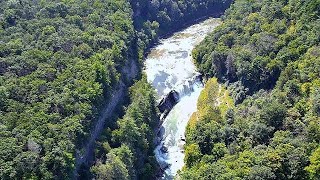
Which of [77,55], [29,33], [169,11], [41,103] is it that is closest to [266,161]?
[41,103]

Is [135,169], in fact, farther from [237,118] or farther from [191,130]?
[237,118]

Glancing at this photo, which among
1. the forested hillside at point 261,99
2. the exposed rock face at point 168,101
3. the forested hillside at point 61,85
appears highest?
the forested hillside at point 61,85

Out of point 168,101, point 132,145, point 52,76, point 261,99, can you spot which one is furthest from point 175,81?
point 52,76

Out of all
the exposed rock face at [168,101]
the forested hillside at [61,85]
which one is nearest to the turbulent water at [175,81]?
the exposed rock face at [168,101]

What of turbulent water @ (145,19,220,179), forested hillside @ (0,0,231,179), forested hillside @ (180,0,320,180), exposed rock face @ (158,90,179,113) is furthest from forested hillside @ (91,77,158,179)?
forested hillside @ (180,0,320,180)

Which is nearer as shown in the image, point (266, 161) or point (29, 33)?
point (266, 161)

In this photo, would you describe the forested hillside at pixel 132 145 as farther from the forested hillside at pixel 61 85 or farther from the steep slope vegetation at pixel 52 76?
the steep slope vegetation at pixel 52 76

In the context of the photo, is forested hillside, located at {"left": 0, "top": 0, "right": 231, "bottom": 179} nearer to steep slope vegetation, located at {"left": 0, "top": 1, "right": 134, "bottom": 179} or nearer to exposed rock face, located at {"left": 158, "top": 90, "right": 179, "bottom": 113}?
steep slope vegetation, located at {"left": 0, "top": 1, "right": 134, "bottom": 179}
